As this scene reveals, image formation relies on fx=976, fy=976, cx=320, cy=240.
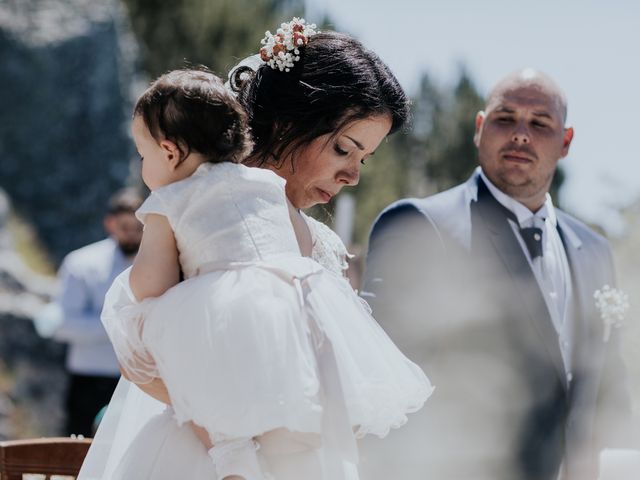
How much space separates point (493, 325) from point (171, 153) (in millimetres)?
1561

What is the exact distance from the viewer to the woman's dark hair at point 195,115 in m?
1.72

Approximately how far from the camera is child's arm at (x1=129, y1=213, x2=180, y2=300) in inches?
67.0

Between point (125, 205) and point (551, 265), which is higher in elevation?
point (551, 265)

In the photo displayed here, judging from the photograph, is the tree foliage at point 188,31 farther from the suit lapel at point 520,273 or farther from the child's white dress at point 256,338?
the child's white dress at point 256,338

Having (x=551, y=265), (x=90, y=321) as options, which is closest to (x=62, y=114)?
(x=90, y=321)

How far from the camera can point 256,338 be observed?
63.2 inches

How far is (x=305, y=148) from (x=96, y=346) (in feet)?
10.6

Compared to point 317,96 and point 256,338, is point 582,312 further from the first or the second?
point 256,338

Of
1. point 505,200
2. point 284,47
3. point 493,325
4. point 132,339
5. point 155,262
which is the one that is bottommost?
point 493,325

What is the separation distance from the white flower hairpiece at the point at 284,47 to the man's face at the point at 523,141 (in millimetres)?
1249

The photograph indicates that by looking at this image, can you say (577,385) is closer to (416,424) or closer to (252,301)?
(416,424)

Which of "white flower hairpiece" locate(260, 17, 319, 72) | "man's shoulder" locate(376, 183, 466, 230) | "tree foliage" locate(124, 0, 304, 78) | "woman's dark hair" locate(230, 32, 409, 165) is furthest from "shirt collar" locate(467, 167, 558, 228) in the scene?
"tree foliage" locate(124, 0, 304, 78)

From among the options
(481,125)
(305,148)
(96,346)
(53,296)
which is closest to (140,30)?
(53,296)

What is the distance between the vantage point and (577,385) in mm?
3162
